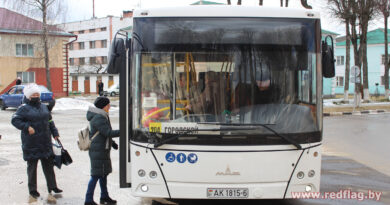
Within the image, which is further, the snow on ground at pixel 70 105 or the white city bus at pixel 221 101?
the snow on ground at pixel 70 105

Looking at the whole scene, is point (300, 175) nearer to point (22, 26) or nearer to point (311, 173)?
point (311, 173)

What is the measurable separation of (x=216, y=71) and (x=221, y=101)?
1.26ft

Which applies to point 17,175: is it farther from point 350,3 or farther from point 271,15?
point 350,3

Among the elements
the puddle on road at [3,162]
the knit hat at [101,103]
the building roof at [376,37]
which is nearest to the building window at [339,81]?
the building roof at [376,37]

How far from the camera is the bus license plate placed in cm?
588

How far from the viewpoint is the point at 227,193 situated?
5.89 m

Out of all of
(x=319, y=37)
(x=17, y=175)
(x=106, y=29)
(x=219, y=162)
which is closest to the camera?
(x=219, y=162)

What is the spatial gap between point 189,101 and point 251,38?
3.68 feet

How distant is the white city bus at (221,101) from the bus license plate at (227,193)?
1 cm

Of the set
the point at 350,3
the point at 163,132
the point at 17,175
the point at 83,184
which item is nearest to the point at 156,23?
the point at 163,132

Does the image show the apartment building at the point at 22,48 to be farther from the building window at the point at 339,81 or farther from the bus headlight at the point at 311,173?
the building window at the point at 339,81

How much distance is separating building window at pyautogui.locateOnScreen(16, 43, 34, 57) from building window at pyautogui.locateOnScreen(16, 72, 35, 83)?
1.63m

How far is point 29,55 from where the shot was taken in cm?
4184

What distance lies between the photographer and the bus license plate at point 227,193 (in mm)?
5883
